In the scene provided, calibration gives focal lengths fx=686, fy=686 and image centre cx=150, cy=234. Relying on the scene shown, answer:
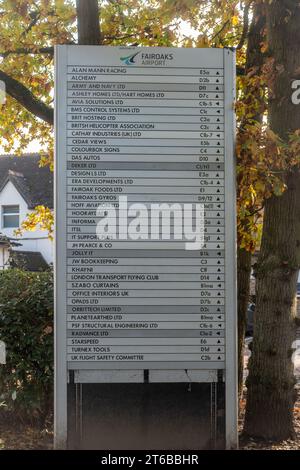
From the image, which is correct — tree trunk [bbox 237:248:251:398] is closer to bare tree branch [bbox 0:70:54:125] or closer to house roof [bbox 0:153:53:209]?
bare tree branch [bbox 0:70:54:125]

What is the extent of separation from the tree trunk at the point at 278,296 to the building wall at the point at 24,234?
27589mm

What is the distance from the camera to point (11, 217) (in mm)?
38312

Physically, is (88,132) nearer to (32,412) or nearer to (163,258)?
(163,258)

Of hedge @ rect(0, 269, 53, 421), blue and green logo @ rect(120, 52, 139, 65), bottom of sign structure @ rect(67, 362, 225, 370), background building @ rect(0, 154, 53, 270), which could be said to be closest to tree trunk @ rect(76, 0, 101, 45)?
blue and green logo @ rect(120, 52, 139, 65)

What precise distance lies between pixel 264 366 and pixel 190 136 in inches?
100.0

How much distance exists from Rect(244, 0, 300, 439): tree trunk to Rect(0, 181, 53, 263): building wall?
27589 millimetres

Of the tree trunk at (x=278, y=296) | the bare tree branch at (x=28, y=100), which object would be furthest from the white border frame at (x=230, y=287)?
the bare tree branch at (x=28, y=100)

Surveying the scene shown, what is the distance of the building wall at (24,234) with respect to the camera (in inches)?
1399

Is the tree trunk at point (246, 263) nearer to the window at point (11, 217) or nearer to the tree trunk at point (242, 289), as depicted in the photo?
the tree trunk at point (242, 289)

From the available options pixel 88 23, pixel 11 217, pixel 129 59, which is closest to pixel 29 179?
pixel 11 217

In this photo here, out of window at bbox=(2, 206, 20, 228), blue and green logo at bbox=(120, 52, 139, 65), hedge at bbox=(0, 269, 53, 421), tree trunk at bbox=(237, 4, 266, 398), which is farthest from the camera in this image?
window at bbox=(2, 206, 20, 228)

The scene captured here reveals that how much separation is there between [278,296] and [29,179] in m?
34.0

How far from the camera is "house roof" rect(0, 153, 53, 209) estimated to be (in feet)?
122
